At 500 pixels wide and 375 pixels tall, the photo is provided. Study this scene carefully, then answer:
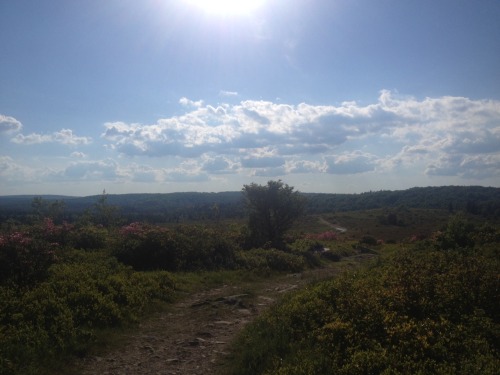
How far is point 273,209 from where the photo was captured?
2931 cm

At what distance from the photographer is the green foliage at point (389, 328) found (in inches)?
236

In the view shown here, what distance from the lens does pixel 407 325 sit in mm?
6734

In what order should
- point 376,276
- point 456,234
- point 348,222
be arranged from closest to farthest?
point 376,276 → point 456,234 → point 348,222

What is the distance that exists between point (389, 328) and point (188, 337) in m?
4.71

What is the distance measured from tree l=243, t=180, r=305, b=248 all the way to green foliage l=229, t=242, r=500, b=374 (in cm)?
1888

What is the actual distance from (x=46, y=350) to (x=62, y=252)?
767 centimetres

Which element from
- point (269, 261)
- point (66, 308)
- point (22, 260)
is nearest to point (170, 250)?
point (269, 261)

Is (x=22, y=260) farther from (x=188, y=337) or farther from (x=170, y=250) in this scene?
(x=170, y=250)

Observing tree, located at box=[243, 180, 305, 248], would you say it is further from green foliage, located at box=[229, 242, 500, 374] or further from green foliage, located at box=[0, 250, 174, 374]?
green foliage, located at box=[229, 242, 500, 374]

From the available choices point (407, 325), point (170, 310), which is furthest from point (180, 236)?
point (407, 325)

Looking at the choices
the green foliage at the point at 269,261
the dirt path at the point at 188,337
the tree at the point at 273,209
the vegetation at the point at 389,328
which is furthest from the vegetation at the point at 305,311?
the tree at the point at 273,209

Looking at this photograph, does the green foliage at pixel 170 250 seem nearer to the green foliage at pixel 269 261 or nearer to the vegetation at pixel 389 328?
the green foliage at pixel 269 261

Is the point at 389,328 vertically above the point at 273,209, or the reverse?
the point at 273,209

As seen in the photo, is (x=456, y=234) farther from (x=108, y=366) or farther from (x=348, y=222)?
(x=348, y=222)
